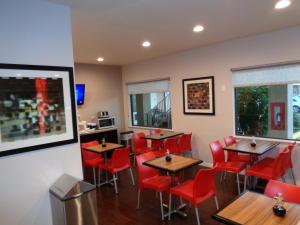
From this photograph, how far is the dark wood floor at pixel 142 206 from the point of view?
120 inches

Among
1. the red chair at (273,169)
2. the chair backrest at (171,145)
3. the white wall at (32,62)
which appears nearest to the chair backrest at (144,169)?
the white wall at (32,62)

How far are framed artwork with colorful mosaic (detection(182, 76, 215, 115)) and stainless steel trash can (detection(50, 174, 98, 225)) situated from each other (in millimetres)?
3385

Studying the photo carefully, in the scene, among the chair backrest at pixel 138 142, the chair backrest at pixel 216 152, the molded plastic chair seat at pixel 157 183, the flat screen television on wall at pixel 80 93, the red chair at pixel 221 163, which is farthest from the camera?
the flat screen television on wall at pixel 80 93

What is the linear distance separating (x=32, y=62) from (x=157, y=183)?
212 centimetres

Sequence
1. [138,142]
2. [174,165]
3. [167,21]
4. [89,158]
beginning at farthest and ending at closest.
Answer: [138,142] < [89,158] < [167,21] < [174,165]

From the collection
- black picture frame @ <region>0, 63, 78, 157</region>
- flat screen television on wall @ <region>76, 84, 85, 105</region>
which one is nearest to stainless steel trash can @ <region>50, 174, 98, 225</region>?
black picture frame @ <region>0, 63, 78, 157</region>

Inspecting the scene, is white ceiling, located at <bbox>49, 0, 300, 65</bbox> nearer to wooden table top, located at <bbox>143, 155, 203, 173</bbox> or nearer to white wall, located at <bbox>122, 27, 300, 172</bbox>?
white wall, located at <bbox>122, 27, 300, 172</bbox>

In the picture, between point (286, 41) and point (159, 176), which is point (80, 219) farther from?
point (286, 41)

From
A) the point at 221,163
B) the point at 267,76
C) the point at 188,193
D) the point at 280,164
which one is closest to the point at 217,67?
the point at 267,76

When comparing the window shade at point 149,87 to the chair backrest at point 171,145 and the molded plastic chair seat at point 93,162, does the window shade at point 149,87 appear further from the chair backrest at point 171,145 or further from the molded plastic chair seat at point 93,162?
the molded plastic chair seat at point 93,162

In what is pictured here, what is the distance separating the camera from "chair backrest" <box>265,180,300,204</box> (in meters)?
2.00

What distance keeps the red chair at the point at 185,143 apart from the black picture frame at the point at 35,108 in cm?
283

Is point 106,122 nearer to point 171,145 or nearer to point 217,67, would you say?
point 171,145

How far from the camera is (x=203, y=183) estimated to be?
2.67m
